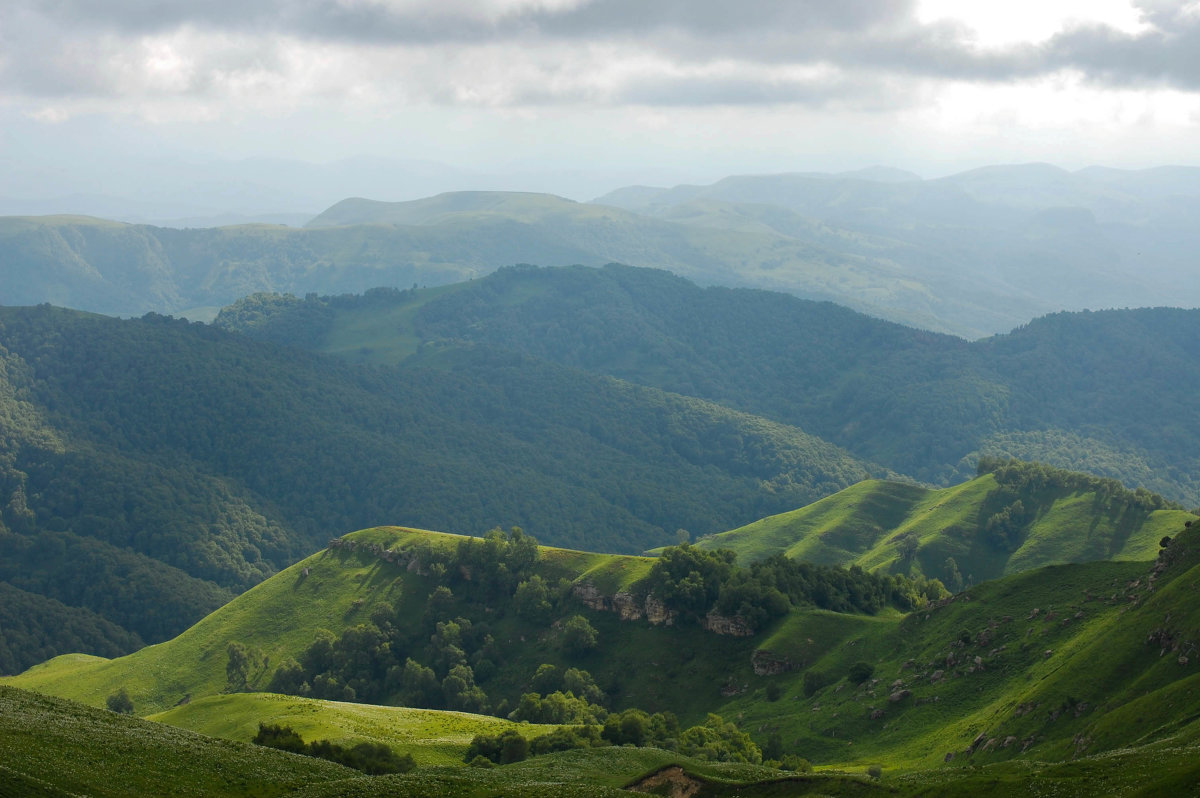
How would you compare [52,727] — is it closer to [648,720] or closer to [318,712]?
[318,712]

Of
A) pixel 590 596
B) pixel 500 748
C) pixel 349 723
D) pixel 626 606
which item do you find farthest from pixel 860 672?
pixel 349 723

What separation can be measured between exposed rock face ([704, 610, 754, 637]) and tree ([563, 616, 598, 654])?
16.4 metres

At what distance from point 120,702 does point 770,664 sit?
95.0m

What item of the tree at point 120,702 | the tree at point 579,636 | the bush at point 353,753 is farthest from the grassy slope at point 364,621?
the bush at point 353,753

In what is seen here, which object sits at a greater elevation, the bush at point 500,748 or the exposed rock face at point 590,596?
the bush at point 500,748

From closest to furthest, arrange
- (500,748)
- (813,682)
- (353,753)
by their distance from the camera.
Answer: (353,753) → (500,748) → (813,682)

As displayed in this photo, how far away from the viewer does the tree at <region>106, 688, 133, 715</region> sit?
151m

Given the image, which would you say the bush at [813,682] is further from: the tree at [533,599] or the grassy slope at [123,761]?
the grassy slope at [123,761]

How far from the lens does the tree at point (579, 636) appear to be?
477ft

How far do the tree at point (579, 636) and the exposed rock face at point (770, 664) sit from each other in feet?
81.0

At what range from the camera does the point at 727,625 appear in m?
139

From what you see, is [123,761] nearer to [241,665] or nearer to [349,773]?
[349,773]

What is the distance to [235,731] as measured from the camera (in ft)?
358

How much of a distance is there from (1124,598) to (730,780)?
5285cm
